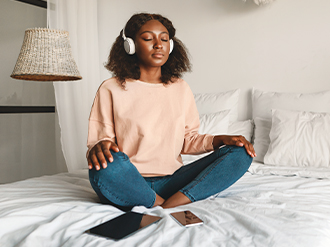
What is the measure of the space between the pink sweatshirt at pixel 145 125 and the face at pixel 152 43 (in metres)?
0.12

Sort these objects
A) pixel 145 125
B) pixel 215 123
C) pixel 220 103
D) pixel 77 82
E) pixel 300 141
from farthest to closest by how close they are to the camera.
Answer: pixel 77 82, pixel 220 103, pixel 215 123, pixel 300 141, pixel 145 125

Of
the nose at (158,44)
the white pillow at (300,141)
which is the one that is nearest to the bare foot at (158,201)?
the nose at (158,44)

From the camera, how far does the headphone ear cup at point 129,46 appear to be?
4.81ft

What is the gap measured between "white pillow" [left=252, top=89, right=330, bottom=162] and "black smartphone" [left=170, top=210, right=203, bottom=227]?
1.16m

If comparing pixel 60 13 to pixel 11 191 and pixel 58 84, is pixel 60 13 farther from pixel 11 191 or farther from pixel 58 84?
pixel 11 191

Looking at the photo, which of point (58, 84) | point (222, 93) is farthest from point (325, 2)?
point (58, 84)

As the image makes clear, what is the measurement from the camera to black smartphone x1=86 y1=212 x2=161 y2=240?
85 cm

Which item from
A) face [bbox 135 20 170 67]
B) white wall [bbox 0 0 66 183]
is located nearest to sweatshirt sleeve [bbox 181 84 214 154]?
face [bbox 135 20 170 67]

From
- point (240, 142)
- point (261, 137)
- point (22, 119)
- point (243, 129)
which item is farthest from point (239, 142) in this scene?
point (22, 119)

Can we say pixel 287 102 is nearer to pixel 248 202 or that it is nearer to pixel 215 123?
pixel 215 123

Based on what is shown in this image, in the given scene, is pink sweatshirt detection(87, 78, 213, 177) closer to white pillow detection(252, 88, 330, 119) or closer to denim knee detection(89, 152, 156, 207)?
denim knee detection(89, 152, 156, 207)

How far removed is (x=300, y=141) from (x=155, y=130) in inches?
35.3

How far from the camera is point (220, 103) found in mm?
2438

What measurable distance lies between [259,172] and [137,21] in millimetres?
1001
